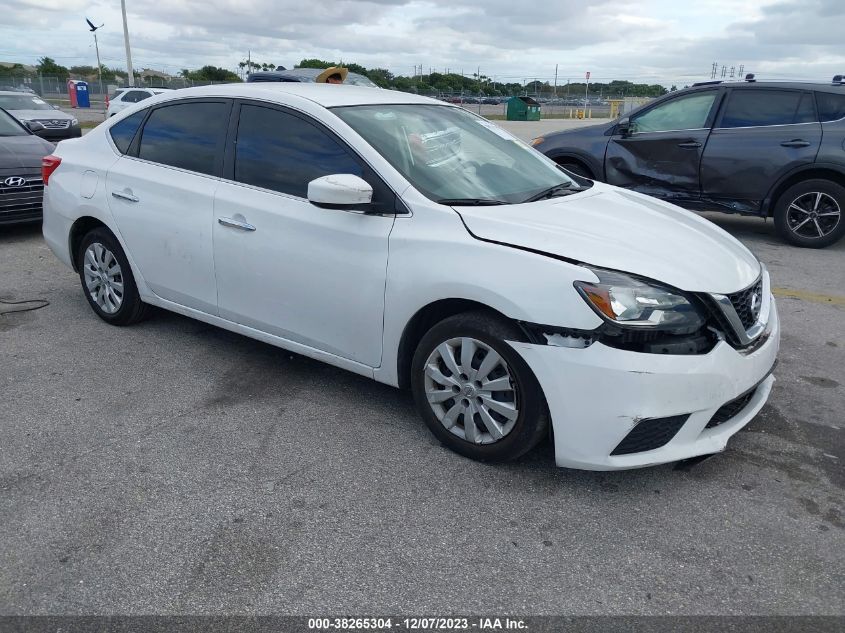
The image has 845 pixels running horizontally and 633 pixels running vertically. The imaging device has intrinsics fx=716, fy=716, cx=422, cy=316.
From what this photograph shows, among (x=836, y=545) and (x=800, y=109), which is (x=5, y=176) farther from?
(x=800, y=109)

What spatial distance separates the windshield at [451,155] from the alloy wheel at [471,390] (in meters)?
0.78

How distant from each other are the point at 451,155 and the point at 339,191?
2.62ft

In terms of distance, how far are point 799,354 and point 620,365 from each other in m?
2.60

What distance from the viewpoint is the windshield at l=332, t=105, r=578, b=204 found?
11.8 feet

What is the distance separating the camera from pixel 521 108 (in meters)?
36.8

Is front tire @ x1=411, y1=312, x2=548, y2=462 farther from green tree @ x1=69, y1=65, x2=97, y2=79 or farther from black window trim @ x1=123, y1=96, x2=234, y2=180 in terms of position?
green tree @ x1=69, y1=65, x2=97, y2=79

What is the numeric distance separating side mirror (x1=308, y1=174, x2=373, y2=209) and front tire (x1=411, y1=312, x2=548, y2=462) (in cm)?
71

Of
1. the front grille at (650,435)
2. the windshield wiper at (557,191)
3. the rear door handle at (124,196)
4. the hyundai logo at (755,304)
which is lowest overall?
the front grille at (650,435)

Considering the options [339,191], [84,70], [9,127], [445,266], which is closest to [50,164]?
[339,191]

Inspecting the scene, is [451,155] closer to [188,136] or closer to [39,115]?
[188,136]

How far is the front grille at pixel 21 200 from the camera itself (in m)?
7.34

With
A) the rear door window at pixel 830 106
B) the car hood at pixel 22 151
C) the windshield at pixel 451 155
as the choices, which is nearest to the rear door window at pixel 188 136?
the windshield at pixel 451 155

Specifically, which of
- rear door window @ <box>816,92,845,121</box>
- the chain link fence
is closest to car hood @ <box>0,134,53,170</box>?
rear door window @ <box>816,92,845,121</box>

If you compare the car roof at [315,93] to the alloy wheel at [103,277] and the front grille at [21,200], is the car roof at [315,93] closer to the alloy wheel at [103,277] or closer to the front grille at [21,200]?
the alloy wheel at [103,277]
